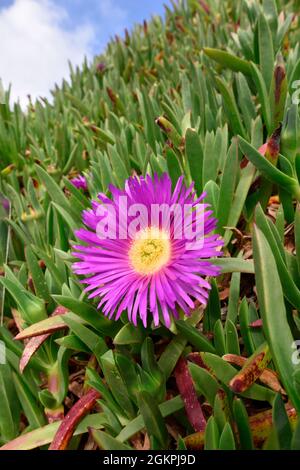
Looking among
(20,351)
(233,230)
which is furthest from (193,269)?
(20,351)

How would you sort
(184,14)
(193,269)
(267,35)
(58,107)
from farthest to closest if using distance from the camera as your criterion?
(184,14), (58,107), (267,35), (193,269)

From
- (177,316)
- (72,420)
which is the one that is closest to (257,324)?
(177,316)

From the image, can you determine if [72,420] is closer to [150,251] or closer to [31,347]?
[31,347]

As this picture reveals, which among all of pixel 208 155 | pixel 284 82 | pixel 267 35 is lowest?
pixel 208 155

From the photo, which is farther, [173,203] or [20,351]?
[20,351]

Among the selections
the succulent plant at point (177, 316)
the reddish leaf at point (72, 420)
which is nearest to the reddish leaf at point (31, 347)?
Answer: the succulent plant at point (177, 316)

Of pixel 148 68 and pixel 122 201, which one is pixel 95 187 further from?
pixel 148 68

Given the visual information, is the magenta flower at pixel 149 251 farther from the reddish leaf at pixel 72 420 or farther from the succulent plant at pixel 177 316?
the reddish leaf at pixel 72 420
